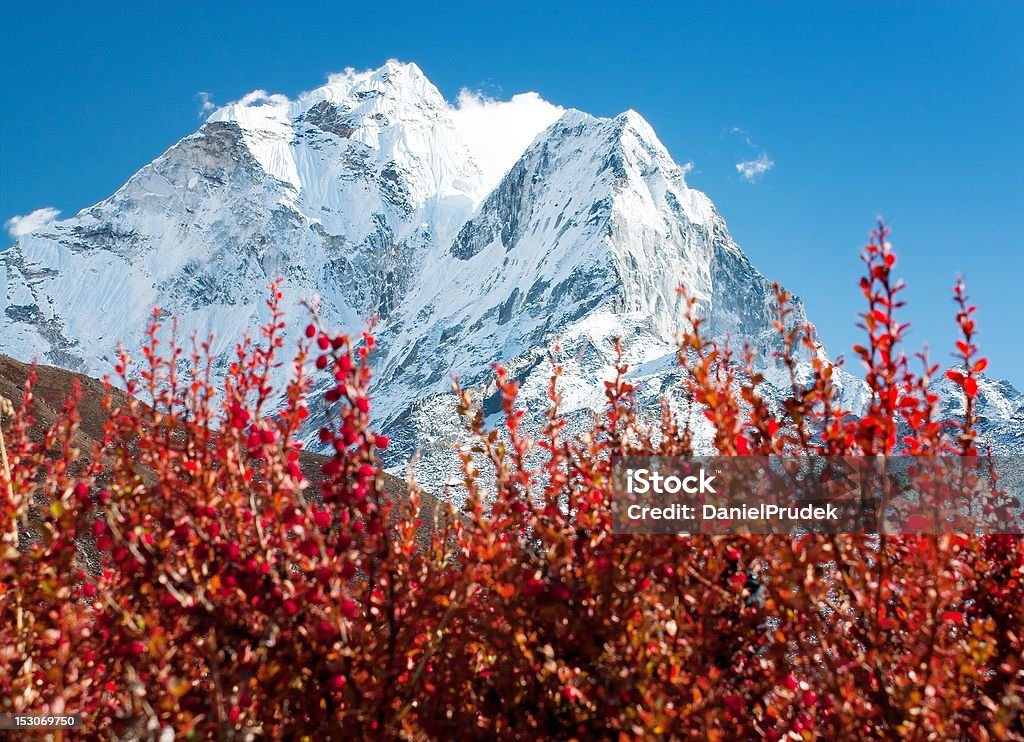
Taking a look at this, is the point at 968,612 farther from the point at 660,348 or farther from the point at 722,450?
the point at 660,348

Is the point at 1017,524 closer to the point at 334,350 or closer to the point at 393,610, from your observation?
the point at 393,610

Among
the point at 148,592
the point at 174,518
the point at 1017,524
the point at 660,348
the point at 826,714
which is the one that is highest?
the point at 660,348

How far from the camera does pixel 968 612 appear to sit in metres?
3.77

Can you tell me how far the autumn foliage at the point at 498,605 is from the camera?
261cm

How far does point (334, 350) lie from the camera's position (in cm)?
284

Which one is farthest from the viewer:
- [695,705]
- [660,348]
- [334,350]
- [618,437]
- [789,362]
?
[660,348]

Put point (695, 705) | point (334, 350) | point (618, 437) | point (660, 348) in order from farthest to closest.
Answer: point (660, 348) → point (618, 437) → point (334, 350) → point (695, 705)

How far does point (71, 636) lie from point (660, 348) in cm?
18818

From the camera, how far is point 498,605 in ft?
10.4

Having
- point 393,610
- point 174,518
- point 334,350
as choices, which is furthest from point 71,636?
point 334,350

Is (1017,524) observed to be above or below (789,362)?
below

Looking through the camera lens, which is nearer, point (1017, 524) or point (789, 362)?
point (789, 362)

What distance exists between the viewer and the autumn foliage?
2.61 m

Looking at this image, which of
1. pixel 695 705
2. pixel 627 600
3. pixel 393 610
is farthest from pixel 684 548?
pixel 393 610
